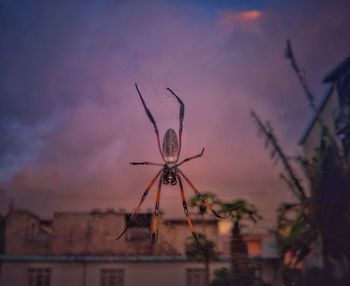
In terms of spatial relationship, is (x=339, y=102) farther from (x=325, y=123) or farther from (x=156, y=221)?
(x=156, y=221)

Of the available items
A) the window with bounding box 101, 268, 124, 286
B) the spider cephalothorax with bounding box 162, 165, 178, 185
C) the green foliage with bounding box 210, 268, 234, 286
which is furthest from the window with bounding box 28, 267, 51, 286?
the spider cephalothorax with bounding box 162, 165, 178, 185

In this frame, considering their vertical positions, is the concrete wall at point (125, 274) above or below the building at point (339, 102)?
below

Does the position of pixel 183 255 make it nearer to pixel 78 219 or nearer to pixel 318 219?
pixel 78 219

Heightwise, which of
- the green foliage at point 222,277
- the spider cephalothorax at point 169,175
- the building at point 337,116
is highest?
the building at point 337,116

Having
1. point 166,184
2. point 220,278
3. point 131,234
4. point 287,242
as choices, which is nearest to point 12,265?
point 131,234

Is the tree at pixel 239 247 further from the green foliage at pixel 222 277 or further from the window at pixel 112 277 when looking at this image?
the window at pixel 112 277

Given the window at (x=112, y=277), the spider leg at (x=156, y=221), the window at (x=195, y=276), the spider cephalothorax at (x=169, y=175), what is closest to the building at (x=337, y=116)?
the window at (x=195, y=276)
